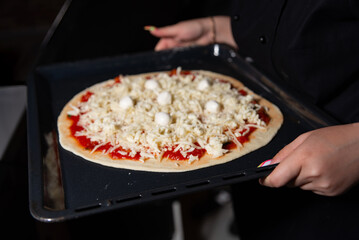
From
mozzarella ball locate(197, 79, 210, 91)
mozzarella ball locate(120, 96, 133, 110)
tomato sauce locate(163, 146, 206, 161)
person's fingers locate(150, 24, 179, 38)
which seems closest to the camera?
tomato sauce locate(163, 146, 206, 161)

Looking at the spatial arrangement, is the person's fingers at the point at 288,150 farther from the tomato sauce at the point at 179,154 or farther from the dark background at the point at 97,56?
the dark background at the point at 97,56

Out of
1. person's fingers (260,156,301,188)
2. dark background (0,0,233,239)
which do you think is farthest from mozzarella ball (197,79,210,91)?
person's fingers (260,156,301,188)

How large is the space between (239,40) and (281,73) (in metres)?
0.30

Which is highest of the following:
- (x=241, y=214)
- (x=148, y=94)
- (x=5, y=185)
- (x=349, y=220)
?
(x=148, y=94)

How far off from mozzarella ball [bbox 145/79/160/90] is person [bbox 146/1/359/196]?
477mm

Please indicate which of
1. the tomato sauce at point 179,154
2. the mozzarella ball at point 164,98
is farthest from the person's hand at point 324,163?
the mozzarella ball at point 164,98

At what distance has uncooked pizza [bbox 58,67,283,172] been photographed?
1.24 metres

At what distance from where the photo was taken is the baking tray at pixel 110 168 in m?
0.98

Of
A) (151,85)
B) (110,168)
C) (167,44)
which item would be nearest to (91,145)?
(110,168)

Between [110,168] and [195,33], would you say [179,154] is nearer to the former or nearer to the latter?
[110,168]

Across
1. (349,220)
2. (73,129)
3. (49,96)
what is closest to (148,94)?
(73,129)

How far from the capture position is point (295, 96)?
1.46m

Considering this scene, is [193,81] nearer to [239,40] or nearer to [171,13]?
[239,40]

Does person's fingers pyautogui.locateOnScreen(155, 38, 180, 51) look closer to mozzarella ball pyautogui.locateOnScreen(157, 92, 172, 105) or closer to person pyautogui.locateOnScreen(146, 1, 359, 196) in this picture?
person pyautogui.locateOnScreen(146, 1, 359, 196)
